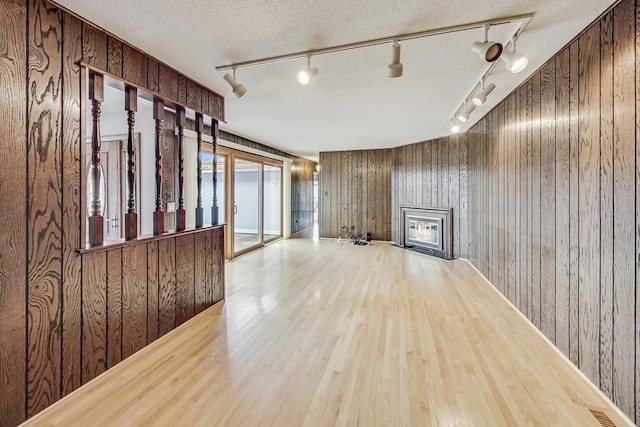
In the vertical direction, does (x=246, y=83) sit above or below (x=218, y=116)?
above

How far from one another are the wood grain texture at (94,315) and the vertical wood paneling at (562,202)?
11.3 ft

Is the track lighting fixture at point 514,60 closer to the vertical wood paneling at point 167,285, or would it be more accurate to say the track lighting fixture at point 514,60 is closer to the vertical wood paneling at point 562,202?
the vertical wood paneling at point 562,202

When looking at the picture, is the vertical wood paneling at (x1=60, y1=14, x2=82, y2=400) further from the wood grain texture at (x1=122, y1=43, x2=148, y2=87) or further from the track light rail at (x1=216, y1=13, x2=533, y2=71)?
the track light rail at (x1=216, y1=13, x2=533, y2=71)

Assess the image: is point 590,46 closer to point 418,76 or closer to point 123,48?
point 418,76

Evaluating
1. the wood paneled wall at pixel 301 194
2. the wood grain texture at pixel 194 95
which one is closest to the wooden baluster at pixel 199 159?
the wood grain texture at pixel 194 95

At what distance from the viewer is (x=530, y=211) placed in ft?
8.68

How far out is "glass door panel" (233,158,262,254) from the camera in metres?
6.49

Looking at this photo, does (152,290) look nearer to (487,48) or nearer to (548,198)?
(487,48)

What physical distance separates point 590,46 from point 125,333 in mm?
3897

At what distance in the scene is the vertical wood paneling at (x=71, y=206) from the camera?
1.71 m

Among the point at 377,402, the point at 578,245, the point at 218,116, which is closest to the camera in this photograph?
the point at 377,402

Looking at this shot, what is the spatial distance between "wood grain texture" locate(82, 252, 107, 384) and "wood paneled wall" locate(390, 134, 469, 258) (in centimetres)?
522

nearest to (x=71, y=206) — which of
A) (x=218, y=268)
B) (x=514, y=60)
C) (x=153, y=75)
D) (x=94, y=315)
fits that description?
(x=94, y=315)

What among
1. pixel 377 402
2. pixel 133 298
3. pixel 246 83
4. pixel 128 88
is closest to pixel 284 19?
pixel 246 83
